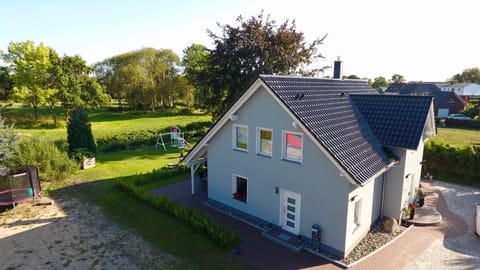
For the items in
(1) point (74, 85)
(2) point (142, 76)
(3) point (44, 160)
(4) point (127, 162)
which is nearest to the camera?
(3) point (44, 160)

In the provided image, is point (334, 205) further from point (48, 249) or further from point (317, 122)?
point (48, 249)

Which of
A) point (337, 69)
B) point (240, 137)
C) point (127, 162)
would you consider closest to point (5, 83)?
point (127, 162)

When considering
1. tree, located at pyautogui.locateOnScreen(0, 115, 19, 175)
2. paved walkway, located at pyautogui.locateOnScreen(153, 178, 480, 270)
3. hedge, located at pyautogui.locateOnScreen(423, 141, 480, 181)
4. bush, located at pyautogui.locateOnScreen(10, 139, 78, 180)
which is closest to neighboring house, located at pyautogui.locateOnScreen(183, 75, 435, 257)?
paved walkway, located at pyautogui.locateOnScreen(153, 178, 480, 270)

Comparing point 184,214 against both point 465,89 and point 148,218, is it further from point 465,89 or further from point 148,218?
point 465,89

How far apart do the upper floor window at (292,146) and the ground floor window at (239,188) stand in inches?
110

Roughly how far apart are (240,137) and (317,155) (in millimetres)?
4061

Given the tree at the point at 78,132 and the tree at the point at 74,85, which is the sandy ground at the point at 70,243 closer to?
the tree at the point at 78,132

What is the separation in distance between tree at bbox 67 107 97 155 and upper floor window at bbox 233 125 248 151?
14.2 meters

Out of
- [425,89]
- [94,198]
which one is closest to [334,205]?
[94,198]

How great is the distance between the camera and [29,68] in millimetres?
37906

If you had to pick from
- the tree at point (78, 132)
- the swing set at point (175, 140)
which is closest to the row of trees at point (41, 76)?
the swing set at point (175, 140)

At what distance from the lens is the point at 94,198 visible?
15.9 metres

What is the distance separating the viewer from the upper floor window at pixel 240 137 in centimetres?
1284

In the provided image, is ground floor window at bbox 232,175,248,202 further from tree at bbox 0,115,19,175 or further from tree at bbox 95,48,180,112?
tree at bbox 95,48,180,112
